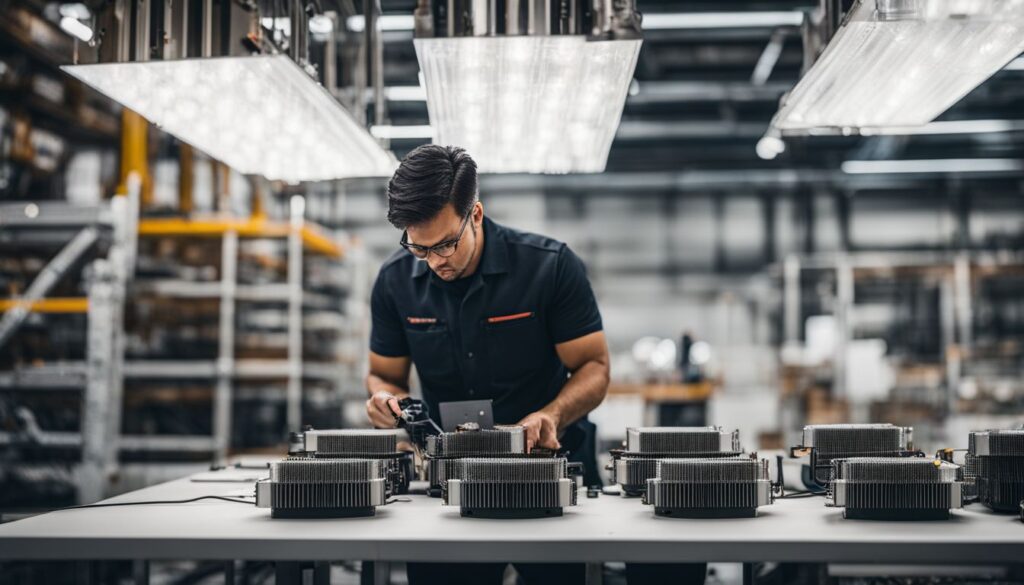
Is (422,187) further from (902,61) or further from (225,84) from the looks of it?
(902,61)

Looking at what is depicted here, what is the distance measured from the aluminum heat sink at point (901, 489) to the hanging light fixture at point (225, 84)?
1440mm

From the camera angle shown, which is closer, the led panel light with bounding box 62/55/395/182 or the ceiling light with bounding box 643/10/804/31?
the led panel light with bounding box 62/55/395/182

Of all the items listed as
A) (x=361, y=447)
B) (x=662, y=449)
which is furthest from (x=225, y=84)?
(x=662, y=449)

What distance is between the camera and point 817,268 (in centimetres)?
817

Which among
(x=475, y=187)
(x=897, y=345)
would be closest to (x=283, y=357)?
(x=475, y=187)

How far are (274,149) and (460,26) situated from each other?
0.88m

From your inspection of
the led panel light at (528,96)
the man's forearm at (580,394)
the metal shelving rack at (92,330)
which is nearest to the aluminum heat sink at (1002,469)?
the man's forearm at (580,394)

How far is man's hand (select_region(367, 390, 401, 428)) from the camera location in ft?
7.21

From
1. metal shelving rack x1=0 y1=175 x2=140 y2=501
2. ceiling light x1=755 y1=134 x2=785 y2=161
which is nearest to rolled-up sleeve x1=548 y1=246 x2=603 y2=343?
ceiling light x1=755 y1=134 x2=785 y2=161

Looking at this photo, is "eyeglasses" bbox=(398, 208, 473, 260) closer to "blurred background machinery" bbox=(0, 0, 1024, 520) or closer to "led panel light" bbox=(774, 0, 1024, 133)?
"blurred background machinery" bbox=(0, 0, 1024, 520)

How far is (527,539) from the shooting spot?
1445 mm

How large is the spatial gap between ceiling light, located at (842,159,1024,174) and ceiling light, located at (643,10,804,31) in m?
3.86

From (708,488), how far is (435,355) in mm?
1068

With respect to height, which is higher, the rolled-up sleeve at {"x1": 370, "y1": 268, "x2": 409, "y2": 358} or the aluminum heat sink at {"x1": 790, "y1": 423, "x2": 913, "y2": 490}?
the rolled-up sleeve at {"x1": 370, "y1": 268, "x2": 409, "y2": 358}
